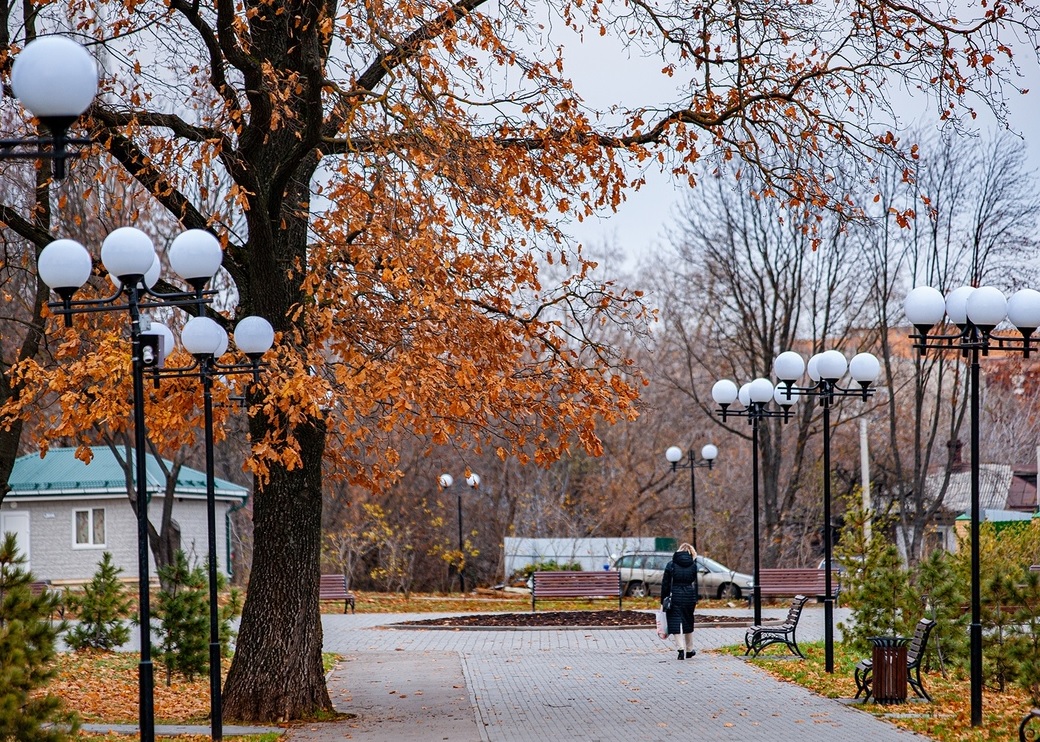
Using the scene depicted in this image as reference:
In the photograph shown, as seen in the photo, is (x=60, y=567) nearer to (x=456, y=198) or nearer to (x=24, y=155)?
(x=456, y=198)

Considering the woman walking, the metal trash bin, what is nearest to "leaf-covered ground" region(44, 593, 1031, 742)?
the metal trash bin

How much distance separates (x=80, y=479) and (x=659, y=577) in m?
19.0

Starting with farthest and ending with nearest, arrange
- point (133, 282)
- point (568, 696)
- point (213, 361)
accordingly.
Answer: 1. point (568, 696)
2. point (213, 361)
3. point (133, 282)

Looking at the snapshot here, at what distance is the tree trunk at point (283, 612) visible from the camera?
13.4 metres

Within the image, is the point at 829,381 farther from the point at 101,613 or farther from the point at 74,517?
the point at 74,517

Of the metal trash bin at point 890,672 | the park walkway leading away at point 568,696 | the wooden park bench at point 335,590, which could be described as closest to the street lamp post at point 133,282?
the park walkway leading away at point 568,696

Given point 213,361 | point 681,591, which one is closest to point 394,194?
point 213,361

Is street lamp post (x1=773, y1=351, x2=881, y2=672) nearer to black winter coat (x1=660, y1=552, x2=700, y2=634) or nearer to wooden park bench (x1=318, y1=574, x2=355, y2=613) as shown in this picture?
black winter coat (x1=660, y1=552, x2=700, y2=634)

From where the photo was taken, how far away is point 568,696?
1502 cm

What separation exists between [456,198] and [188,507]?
3213cm

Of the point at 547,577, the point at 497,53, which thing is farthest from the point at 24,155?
the point at 547,577

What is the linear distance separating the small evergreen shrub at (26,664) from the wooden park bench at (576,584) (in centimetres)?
2205

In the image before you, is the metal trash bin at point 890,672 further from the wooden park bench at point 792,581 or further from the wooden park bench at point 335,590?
the wooden park bench at point 335,590

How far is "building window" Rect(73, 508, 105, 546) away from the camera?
1544 inches
